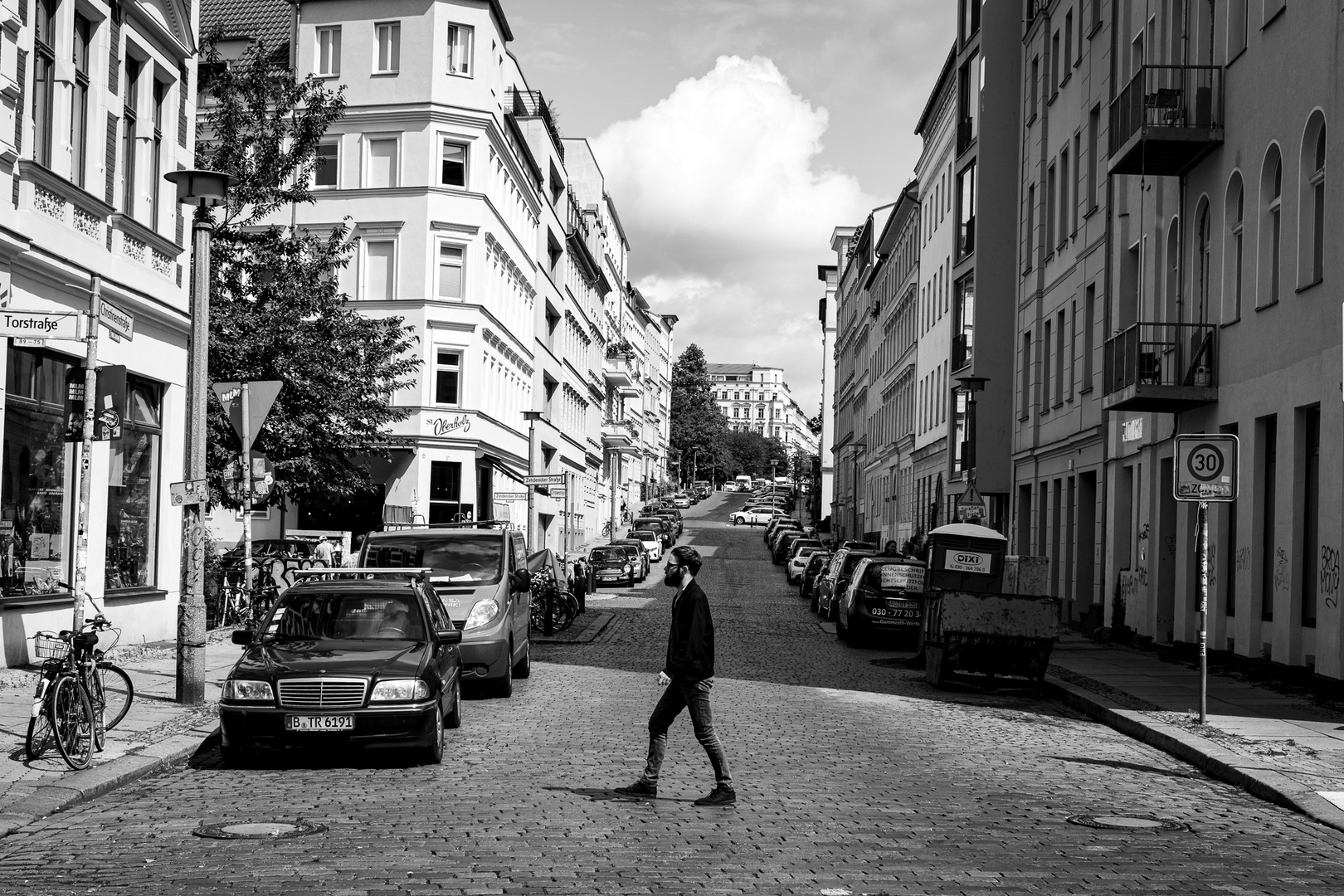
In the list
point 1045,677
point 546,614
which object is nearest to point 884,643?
point 546,614

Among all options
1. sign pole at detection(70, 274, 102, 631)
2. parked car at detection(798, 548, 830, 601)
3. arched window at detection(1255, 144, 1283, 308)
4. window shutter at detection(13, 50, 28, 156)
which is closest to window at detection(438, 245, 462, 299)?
parked car at detection(798, 548, 830, 601)

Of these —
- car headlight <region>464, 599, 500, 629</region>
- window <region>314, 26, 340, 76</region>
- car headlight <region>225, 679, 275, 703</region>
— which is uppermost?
window <region>314, 26, 340, 76</region>

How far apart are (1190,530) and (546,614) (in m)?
11.4

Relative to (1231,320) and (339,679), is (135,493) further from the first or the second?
(1231,320)

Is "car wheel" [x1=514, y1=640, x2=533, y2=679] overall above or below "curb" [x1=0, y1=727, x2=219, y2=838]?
below

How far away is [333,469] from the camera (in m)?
37.7

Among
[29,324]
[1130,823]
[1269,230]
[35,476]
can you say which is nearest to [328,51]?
[35,476]

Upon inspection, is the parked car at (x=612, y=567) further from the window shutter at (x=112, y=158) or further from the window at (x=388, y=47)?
the window shutter at (x=112, y=158)

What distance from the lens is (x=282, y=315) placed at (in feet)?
115

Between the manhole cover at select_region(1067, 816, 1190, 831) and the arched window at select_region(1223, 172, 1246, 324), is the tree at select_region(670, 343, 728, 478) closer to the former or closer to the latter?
the arched window at select_region(1223, 172, 1246, 324)

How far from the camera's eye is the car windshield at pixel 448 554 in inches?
739

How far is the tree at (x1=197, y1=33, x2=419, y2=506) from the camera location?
114 feet

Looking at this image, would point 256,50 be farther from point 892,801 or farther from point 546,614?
point 892,801

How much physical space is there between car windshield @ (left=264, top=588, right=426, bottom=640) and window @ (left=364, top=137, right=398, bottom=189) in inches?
1572
